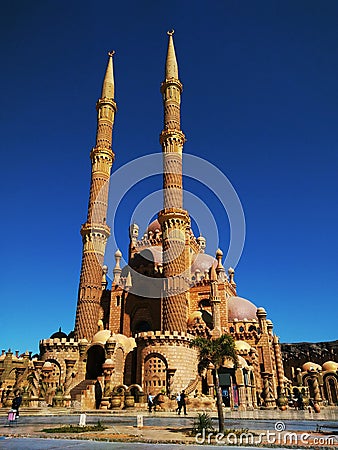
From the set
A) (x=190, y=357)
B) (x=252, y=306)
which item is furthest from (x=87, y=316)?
(x=252, y=306)

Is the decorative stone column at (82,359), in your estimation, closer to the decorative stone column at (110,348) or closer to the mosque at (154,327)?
the mosque at (154,327)

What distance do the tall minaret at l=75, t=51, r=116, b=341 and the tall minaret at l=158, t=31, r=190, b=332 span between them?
21.4ft

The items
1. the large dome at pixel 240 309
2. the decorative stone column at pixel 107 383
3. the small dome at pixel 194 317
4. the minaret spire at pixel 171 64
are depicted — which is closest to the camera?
the decorative stone column at pixel 107 383

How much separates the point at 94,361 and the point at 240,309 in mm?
15556

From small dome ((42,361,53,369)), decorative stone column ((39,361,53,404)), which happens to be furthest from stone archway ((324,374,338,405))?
small dome ((42,361,53,369))

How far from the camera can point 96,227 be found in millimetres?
38875

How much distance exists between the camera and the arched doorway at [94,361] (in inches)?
Result: 1258

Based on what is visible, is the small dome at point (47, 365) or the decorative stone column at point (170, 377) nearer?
the decorative stone column at point (170, 377)

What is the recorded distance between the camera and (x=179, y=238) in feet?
117

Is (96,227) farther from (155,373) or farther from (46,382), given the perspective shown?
(155,373)

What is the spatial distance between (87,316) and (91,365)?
182 inches

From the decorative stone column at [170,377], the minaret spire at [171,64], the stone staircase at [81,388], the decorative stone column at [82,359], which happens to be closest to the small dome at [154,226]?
the minaret spire at [171,64]

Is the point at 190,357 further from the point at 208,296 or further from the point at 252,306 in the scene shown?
the point at 252,306

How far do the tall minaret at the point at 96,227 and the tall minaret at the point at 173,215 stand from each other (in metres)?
6.52
